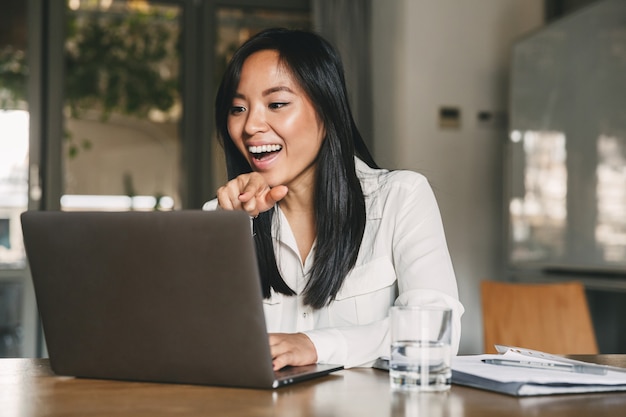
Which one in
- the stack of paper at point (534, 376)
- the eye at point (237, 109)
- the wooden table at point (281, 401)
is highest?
the eye at point (237, 109)

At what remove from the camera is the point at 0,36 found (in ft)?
13.7

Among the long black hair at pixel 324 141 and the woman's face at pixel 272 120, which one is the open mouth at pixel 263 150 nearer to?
the woman's face at pixel 272 120

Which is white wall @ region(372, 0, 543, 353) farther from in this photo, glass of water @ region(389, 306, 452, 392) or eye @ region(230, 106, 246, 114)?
glass of water @ region(389, 306, 452, 392)

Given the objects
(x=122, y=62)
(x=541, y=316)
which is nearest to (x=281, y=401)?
(x=541, y=316)

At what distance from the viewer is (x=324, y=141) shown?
1.76m

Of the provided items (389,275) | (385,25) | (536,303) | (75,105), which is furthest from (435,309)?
(75,105)

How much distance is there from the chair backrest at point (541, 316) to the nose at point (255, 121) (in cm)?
100

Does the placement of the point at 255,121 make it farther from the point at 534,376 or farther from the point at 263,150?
the point at 534,376

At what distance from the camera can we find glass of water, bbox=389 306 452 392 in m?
0.96

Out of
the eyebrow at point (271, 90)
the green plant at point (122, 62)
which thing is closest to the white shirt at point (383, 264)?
the eyebrow at point (271, 90)

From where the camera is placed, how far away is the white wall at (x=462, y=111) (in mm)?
3967

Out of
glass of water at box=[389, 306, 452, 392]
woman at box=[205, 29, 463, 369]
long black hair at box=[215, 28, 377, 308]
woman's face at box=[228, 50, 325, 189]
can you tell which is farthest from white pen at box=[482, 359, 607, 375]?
woman's face at box=[228, 50, 325, 189]

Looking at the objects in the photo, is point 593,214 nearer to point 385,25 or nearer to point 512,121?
point 512,121

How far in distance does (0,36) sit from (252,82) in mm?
2921
